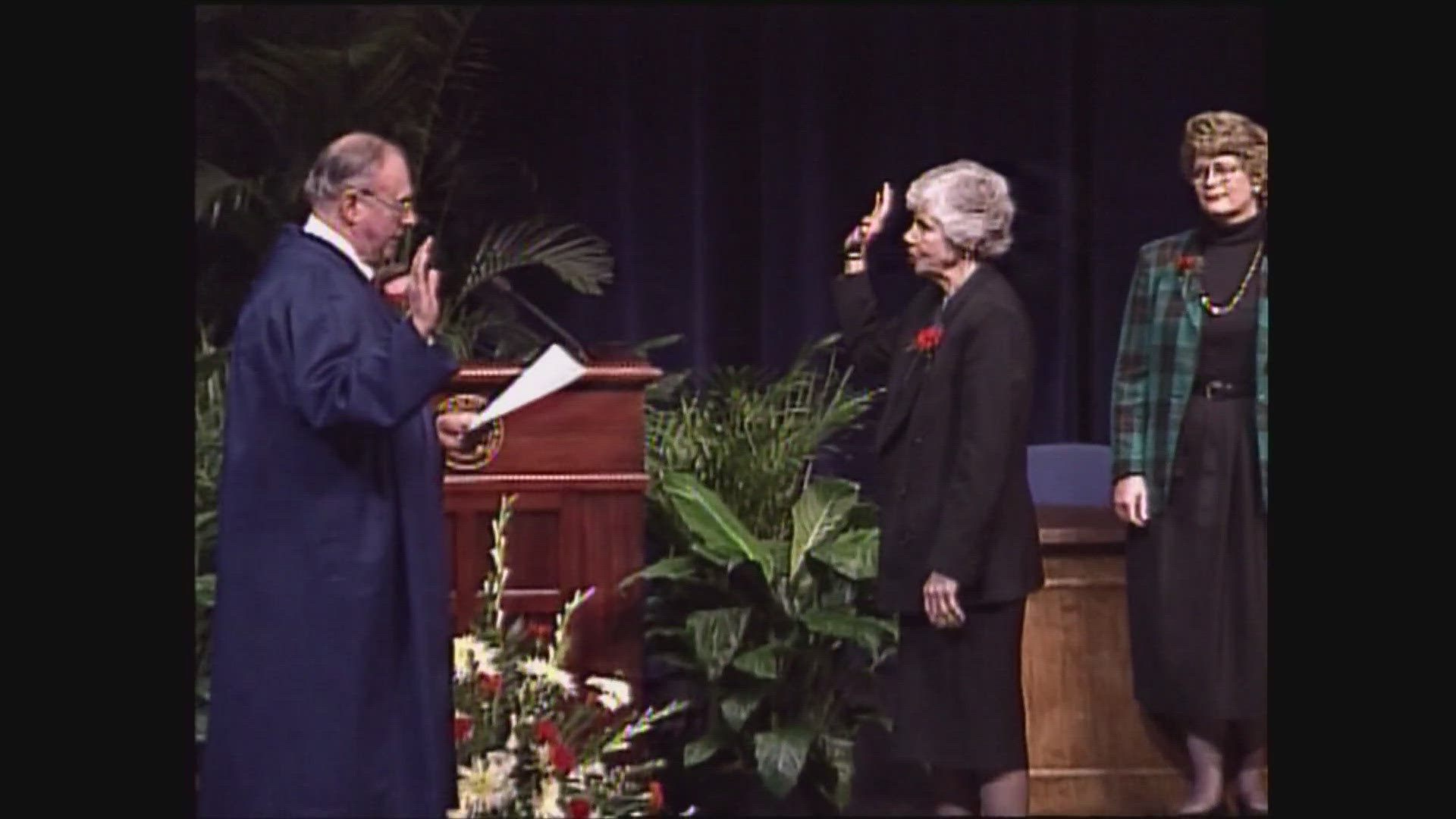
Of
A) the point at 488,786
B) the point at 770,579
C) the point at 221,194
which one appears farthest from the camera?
the point at 221,194

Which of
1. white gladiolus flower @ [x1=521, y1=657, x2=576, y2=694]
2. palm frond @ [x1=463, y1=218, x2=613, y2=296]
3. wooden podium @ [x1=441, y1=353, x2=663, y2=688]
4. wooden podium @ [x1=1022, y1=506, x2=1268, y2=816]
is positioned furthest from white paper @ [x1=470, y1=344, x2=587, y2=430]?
wooden podium @ [x1=1022, y1=506, x2=1268, y2=816]

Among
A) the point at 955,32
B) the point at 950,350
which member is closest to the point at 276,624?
the point at 950,350

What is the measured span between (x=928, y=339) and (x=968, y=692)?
774 millimetres

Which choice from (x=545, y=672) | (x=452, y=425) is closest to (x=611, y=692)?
(x=545, y=672)

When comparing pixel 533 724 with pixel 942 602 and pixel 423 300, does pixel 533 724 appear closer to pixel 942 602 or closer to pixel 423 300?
pixel 942 602

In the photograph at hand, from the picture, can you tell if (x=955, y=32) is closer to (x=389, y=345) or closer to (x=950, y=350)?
(x=950, y=350)

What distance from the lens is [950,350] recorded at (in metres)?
4.35

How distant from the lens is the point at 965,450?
432 centimetres

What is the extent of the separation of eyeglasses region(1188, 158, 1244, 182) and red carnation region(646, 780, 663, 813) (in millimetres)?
1903

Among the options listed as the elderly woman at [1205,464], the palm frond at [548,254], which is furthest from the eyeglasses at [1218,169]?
the palm frond at [548,254]

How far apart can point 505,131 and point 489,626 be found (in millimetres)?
1563

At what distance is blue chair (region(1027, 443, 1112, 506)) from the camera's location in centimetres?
482

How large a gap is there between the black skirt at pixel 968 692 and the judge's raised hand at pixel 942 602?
2cm

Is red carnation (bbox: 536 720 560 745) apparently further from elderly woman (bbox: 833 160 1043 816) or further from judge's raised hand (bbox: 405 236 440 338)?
judge's raised hand (bbox: 405 236 440 338)
